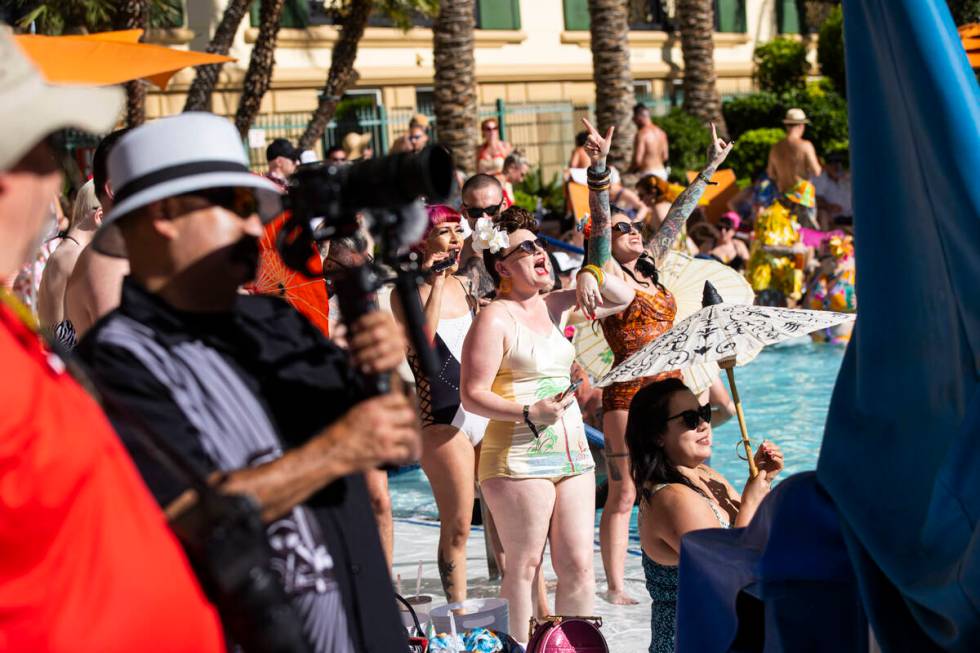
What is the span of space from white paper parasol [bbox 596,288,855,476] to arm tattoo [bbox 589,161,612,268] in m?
1.27

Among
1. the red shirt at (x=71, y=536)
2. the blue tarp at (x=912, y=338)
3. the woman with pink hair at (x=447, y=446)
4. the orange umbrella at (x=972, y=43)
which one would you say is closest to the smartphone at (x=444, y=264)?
the woman with pink hair at (x=447, y=446)

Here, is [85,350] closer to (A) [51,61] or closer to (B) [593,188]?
(A) [51,61]

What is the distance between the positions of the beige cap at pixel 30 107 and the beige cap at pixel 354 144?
18.6 meters

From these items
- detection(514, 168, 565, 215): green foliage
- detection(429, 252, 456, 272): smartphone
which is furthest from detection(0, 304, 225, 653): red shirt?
detection(514, 168, 565, 215): green foliage

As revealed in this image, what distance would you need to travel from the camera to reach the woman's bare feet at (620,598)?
19.6 feet

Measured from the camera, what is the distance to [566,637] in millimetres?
4590

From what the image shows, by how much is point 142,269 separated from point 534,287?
10.7ft

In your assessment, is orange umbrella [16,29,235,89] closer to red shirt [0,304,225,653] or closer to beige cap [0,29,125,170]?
beige cap [0,29,125,170]

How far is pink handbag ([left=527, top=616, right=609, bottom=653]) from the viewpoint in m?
4.55

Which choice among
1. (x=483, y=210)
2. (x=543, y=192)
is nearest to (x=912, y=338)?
(x=483, y=210)

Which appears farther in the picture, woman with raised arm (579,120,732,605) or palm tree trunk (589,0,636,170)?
palm tree trunk (589,0,636,170)

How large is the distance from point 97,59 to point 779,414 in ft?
26.0

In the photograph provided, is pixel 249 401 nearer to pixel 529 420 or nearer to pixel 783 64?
pixel 529 420

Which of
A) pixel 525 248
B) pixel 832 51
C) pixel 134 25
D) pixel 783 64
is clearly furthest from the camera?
pixel 832 51
